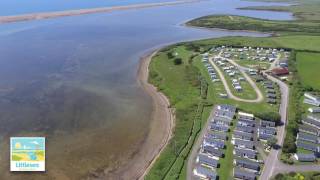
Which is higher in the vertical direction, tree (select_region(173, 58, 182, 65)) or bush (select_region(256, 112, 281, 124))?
tree (select_region(173, 58, 182, 65))

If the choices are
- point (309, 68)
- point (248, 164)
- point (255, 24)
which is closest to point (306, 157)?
point (248, 164)

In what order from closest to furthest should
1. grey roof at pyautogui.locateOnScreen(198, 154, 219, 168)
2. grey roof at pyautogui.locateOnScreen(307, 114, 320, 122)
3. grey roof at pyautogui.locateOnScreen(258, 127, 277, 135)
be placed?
grey roof at pyautogui.locateOnScreen(198, 154, 219, 168)
grey roof at pyautogui.locateOnScreen(258, 127, 277, 135)
grey roof at pyautogui.locateOnScreen(307, 114, 320, 122)

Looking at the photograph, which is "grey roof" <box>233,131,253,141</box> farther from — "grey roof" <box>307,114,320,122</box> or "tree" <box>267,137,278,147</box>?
"grey roof" <box>307,114,320,122</box>

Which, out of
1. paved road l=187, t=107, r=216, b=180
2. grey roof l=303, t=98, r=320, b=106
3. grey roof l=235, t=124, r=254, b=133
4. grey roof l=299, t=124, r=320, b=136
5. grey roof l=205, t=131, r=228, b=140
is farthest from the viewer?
grey roof l=303, t=98, r=320, b=106

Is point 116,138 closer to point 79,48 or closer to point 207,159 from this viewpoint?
point 207,159

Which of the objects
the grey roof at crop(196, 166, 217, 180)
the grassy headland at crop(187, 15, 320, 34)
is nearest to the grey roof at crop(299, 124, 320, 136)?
the grey roof at crop(196, 166, 217, 180)

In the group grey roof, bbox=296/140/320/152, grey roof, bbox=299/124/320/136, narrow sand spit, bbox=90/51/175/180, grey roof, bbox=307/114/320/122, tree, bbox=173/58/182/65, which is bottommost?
narrow sand spit, bbox=90/51/175/180

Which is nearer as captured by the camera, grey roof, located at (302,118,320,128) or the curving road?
the curving road

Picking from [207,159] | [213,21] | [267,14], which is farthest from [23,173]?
[267,14]
